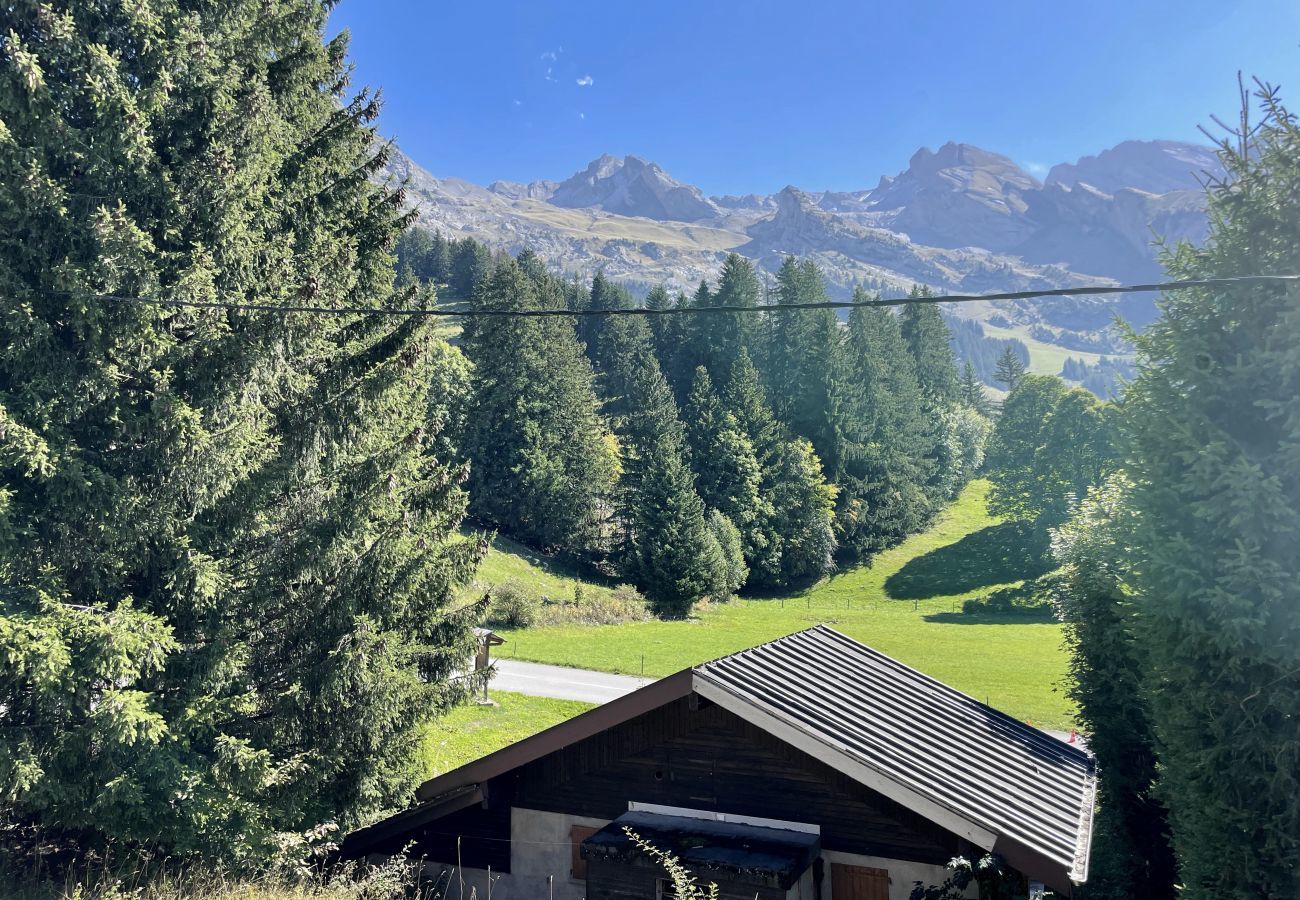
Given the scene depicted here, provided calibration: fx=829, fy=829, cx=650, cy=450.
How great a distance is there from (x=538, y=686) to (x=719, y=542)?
73.3 feet

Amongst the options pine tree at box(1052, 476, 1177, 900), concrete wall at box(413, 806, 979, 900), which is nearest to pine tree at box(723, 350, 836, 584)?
pine tree at box(1052, 476, 1177, 900)

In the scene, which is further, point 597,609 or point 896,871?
point 597,609

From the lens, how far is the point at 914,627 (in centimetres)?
4225

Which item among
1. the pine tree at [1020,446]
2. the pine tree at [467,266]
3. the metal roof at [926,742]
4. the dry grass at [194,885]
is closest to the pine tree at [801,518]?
the pine tree at [1020,446]

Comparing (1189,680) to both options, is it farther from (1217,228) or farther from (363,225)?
(363,225)

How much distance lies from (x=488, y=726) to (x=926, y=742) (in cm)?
1519

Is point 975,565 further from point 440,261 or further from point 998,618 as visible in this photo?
point 440,261

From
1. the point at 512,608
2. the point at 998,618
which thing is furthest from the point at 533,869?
the point at 998,618

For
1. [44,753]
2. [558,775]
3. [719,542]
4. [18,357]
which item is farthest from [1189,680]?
[719,542]

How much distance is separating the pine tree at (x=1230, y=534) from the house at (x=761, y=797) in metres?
1.37

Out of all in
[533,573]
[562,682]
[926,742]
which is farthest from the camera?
[533,573]

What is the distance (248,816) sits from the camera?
352 inches

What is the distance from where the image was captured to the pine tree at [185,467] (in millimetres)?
8148

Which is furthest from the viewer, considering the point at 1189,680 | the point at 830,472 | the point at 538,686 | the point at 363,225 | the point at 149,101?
the point at 830,472
